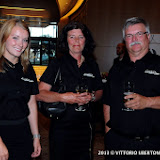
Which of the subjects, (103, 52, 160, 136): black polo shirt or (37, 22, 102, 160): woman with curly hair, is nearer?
(103, 52, 160, 136): black polo shirt

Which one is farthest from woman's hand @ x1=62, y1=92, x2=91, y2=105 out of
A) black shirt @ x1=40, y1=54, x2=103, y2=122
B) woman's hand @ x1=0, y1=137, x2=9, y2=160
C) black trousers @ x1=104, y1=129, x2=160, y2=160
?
woman's hand @ x1=0, y1=137, x2=9, y2=160

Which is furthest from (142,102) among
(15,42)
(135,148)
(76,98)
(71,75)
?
(15,42)

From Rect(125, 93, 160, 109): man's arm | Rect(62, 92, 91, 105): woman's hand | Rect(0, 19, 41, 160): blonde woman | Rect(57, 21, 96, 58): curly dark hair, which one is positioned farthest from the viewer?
Rect(57, 21, 96, 58): curly dark hair

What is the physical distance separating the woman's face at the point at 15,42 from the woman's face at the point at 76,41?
63 cm

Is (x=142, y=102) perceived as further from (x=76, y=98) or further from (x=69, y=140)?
(x=69, y=140)

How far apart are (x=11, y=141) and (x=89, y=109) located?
89 centimetres

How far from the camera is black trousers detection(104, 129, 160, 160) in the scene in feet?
5.96

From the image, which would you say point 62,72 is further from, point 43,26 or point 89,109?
point 43,26

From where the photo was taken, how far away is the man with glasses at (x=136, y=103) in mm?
1803

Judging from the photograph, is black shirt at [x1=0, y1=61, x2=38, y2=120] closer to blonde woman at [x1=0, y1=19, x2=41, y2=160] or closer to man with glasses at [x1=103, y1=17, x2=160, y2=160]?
blonde woman at [x1=0, y1=19, x2=41, y2=160]

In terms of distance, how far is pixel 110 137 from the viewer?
202cm

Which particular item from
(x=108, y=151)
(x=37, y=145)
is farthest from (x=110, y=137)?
(x=37, y=145)

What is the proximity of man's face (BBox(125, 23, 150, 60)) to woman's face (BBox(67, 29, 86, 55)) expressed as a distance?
2.01 feet

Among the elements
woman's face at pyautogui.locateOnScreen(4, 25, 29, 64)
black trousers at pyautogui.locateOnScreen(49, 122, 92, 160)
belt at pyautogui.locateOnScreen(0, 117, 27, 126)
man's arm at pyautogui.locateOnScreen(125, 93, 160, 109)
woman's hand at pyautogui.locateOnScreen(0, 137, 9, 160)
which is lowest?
black trousers at pyautogui.locateOnScreen(49, 122, 92, 160)
